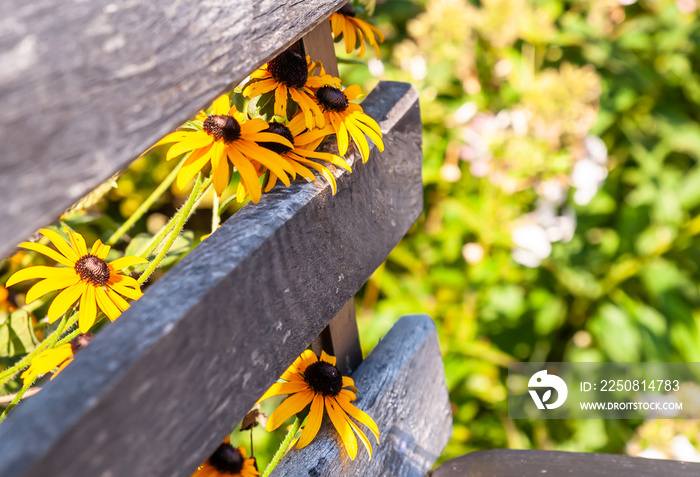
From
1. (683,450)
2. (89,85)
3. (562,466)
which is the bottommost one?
(683,450)

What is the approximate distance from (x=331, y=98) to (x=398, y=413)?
1.28ft

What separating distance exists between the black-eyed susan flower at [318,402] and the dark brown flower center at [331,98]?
261mm

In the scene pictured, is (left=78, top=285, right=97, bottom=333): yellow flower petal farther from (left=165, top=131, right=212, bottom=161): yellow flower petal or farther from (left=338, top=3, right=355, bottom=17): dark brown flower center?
(left=338, top=3, right=355, bottom=17): dark brown flower center

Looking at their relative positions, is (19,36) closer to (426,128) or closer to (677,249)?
(426,128)

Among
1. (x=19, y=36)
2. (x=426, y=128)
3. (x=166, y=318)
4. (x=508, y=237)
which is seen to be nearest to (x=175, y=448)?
(x=166, y=318)

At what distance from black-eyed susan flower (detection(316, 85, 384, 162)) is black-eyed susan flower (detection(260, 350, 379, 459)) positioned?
0.22m

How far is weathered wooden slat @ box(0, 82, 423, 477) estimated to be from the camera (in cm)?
27

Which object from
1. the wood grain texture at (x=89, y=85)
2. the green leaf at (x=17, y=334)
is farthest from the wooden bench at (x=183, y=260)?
the green leaf at (x=17, y=334)

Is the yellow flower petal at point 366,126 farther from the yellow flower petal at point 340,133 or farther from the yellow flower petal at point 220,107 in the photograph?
the yellow flower petal at point 220,107

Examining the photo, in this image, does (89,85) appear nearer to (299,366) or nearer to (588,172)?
(299,366)

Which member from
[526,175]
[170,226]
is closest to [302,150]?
[170,226]

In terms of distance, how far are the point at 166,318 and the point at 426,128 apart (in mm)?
1582

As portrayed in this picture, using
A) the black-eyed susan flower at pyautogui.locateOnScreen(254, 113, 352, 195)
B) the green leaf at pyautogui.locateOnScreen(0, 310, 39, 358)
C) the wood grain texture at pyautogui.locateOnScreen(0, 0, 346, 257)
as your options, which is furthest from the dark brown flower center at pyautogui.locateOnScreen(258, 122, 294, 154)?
the green leaf at pyautogui.locateOnScreen(0, 310, 39, 358)

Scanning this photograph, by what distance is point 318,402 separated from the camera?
0.54 m
